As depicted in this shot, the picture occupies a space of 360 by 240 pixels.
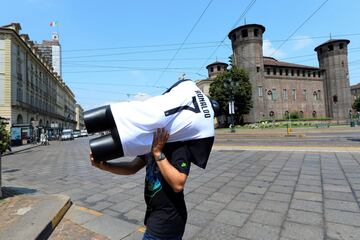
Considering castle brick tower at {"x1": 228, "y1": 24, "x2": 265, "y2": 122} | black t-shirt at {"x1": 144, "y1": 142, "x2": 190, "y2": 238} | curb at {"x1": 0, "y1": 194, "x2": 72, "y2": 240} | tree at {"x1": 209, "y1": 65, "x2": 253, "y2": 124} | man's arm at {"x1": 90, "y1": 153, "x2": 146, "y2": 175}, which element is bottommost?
curb at {"x1": 0, "y1": 194, "x2": 72, "y2": 240}

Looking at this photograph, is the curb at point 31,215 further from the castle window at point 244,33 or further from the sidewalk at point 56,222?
the castle window at point 244,33

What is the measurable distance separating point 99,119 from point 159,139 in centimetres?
33

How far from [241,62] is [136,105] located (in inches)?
2197

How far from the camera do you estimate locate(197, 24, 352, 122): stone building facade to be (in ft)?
175

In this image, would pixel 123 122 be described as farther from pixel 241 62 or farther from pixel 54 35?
pixel 54 35

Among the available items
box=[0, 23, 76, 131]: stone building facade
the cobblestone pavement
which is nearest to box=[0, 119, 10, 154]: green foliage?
the cobblestone pavement

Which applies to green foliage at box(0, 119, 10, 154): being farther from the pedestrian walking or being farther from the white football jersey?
the white football jersey

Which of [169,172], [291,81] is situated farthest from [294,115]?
[169,172]

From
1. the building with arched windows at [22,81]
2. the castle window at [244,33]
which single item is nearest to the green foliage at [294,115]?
the castle window at [244,33]

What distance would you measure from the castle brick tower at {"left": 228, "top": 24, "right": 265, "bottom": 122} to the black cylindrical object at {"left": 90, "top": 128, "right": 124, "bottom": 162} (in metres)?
53.9

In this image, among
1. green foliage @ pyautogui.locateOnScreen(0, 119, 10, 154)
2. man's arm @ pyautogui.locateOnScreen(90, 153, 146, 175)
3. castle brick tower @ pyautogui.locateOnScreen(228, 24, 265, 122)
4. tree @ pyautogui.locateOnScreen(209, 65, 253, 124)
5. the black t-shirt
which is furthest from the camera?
castle brick tower @ pyautogui.locateOnScreen(228, 24, 265, 122)

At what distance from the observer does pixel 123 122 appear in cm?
130

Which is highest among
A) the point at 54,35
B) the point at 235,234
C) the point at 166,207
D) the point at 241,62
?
the point at 54,35

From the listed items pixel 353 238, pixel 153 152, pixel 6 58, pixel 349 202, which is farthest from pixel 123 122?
pixel 6 58
